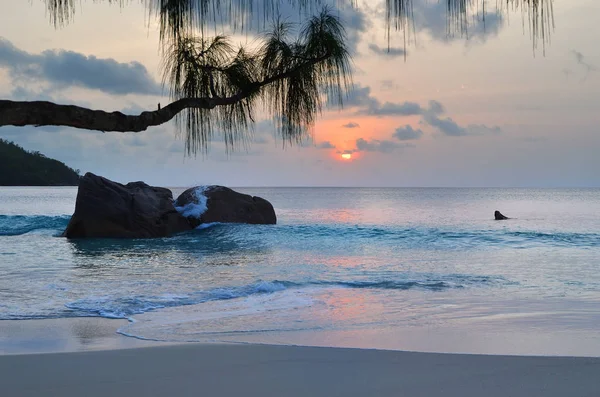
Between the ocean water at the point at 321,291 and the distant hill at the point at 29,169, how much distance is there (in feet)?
397

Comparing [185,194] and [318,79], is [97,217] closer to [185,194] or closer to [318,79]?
[185,194]

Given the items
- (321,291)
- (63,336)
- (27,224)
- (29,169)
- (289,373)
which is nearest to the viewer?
(289,373)

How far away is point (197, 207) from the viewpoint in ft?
67.1

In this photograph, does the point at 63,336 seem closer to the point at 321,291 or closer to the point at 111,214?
the point at 321,291

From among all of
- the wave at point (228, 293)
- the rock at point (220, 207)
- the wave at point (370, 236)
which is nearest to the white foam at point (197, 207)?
the rock at point (220, 207)

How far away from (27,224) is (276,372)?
21.2 meters

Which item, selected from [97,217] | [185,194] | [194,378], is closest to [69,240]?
[97,217]

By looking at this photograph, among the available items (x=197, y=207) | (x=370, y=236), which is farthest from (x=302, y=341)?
(x=197, y=207)

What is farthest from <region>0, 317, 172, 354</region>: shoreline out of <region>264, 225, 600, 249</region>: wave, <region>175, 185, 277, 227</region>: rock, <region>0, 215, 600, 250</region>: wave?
<region>175, 185, 277, 227</region>: rock

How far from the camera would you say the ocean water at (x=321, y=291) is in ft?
19.2

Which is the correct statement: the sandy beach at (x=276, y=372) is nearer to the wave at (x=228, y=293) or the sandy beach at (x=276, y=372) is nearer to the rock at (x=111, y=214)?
the wave at (x=228, y=293)

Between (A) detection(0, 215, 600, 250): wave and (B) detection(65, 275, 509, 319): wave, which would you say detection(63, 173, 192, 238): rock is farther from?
(B) detection(65, 275, 509, 319): wave

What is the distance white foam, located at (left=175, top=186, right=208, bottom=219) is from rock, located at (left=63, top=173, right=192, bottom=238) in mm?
1678

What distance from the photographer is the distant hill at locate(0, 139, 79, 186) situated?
126 meters
